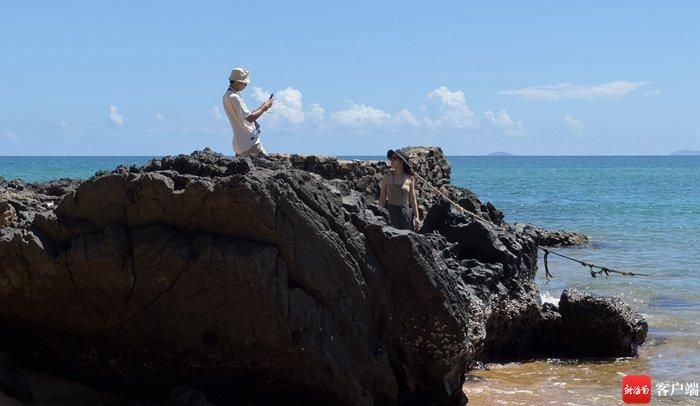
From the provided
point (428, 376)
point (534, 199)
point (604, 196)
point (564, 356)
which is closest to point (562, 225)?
point (534, 199)

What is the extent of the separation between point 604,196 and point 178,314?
4700cm

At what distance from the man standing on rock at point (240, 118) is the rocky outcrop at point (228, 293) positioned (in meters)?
2.74

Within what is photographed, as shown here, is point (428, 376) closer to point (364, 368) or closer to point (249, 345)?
point (364, 368)

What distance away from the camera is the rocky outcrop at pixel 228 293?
6.76 metres

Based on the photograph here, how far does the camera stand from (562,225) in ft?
109

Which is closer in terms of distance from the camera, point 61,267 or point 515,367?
point 61,267

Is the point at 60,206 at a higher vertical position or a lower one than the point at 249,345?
higher

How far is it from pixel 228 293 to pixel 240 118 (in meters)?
3.91

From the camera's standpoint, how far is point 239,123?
10328 mm

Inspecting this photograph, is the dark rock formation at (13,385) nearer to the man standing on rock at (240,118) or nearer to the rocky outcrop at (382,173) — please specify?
the man standing on rock at (240,118)

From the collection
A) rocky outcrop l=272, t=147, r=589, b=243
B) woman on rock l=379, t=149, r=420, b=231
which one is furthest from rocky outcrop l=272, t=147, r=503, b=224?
woman on rock l=379, t=149, r=420, b=231

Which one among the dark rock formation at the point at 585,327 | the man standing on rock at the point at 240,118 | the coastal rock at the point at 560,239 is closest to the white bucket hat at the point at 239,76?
the man standing on rock at the point at 240,118

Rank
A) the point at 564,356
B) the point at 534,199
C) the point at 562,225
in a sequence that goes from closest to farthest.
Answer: the point at 564,356, the point at 562,225, the point at 534,199

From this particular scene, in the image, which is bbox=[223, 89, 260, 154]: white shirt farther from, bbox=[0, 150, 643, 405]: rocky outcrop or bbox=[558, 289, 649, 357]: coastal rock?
bbox=[558, 289, 649, 357]: coastal rock
